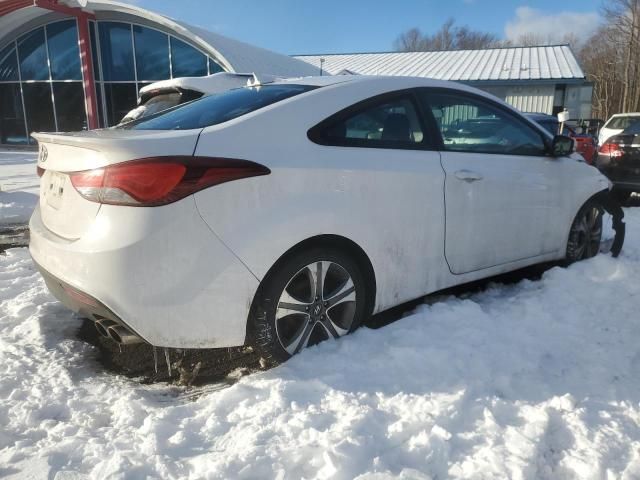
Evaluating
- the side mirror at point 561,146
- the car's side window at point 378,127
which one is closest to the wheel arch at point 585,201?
the side mirror at point 561,146

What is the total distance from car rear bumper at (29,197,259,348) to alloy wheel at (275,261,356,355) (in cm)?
26

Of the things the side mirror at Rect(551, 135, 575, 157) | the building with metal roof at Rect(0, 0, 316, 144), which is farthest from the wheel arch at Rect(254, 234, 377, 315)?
the building with metal roof at Rect(0, 0, 316, 144)

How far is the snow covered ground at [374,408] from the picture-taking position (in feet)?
6.30

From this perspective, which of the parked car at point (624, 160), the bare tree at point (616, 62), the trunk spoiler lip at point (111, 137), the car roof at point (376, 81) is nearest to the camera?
the trunk spoiler lip at point (111, 137)

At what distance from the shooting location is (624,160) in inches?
299

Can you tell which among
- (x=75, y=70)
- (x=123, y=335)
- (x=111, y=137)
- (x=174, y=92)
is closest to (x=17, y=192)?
(x=174, y=92)

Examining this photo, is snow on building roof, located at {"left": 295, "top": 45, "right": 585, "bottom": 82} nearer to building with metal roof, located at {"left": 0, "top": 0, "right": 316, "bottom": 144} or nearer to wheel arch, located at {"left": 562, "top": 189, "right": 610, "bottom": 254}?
building with metal roof, located at {"left": 0, "top": 0, "right": 316, "bottom": 144}

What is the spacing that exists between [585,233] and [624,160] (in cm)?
426

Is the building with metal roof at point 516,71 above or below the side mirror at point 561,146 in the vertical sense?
above

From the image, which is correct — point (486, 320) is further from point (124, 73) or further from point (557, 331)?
point (124, 73)

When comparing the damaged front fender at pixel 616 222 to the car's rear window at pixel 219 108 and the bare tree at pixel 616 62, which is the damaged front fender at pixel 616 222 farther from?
the bare tree at pixel 616 62

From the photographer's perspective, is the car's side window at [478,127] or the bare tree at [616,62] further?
the bare tree at [616,62]

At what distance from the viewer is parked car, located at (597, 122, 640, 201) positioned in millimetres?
7500

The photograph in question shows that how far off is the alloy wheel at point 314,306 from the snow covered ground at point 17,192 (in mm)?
5595
